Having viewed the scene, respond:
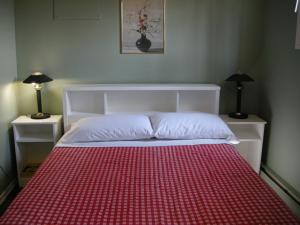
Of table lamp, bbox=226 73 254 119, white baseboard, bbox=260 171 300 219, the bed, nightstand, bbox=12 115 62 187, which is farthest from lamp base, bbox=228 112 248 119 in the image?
nightstand, bbox=12 115 62 187

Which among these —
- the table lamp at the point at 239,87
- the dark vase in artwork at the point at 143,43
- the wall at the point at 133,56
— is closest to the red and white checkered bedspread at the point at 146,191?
the table lamp at the point at 239,87

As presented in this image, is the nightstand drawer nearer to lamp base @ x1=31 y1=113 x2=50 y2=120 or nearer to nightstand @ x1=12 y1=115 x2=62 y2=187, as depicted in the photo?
nightstand @ x1=12 y1=115 x2=62 y2=187

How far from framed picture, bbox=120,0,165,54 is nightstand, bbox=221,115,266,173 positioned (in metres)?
1.07

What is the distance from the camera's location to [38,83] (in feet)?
9.43

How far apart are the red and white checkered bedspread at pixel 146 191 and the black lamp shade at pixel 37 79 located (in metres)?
0.84

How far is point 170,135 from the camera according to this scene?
2.61 metres

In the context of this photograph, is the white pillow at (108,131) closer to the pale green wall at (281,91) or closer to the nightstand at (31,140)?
the nightstand at (31,140)

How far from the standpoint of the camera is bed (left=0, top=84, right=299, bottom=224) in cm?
153

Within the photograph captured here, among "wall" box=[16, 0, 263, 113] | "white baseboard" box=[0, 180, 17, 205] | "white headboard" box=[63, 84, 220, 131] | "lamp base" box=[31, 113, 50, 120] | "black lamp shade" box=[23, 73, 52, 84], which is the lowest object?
Result: "white baseboard" box=[0, 180, 17, 205]

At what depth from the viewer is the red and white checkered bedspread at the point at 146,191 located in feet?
4.96

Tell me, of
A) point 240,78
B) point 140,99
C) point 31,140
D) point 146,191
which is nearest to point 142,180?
point 146,191

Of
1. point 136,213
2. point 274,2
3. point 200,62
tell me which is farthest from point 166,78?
point 136,213

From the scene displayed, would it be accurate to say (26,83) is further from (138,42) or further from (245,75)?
(245,75)

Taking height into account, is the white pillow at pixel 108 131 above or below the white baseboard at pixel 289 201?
above
